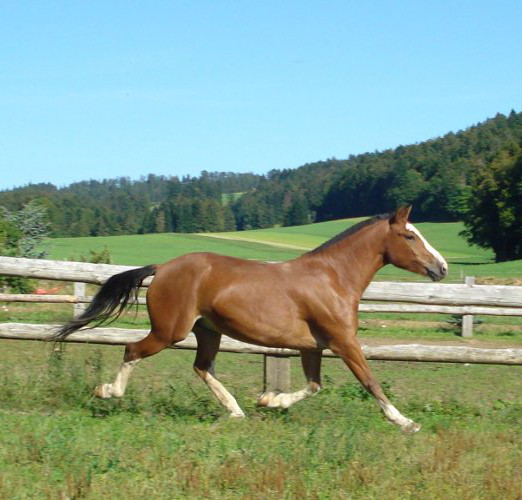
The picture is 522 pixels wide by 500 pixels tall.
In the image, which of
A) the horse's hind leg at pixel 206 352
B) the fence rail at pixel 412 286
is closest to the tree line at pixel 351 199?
the fence rail at pixel 412 286

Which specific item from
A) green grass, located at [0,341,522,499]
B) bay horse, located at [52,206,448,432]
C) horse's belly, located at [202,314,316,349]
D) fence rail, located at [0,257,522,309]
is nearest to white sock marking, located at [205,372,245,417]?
bay horse, located at [52,206,448,432]

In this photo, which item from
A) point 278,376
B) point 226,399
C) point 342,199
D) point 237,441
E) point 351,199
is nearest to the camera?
point 237,441

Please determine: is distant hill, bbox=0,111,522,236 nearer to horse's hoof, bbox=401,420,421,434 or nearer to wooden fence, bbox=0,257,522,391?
wooden fence, bbox=0,257,522,391

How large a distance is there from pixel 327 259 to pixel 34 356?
4322mm

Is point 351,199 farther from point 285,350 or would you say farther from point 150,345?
point 150,345

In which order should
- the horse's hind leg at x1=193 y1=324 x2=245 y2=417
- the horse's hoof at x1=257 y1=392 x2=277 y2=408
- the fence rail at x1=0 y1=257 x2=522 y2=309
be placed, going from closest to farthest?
1. the horse's hoof at x1=257 y1=392 x2=277 y2=408
2. the horse's hind leg at x1=193 y1=324 x2=245 y2=417
3. the fence rail at x1=0 y1=257 x2=522 y2=309

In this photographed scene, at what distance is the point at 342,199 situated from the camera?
10106 cm

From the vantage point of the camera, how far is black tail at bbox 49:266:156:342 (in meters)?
7.19

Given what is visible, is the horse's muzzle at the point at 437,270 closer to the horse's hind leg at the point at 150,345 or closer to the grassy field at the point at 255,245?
the horse's hind leg at the point at 150,345

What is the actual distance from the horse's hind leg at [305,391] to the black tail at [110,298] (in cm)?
140

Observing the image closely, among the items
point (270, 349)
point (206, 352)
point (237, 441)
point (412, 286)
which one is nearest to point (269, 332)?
point (206, 352)

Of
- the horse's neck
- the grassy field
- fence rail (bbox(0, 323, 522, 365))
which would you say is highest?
the horse's neck

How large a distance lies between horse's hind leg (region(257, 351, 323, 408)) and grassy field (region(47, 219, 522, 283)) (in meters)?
38.5

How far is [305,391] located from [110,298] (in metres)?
1.81
